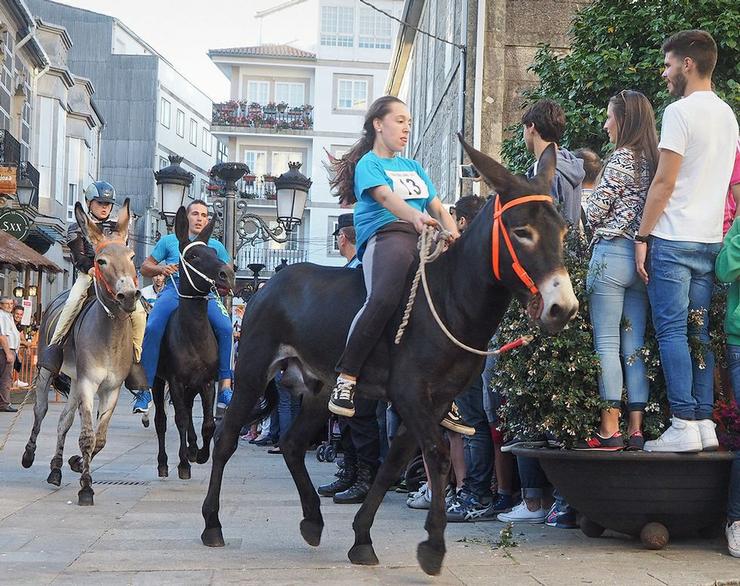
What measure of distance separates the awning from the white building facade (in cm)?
3311

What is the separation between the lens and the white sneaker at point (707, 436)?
5.88 metres

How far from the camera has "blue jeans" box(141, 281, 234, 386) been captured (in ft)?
32.9

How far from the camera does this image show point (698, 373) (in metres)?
6.06

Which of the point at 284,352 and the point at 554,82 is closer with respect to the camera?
the point at 284,352

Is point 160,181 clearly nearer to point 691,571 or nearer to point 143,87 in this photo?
point 691,571

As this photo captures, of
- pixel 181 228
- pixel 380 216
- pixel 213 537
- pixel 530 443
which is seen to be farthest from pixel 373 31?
pixel 213 537

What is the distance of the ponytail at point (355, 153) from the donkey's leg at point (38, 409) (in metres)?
4.63

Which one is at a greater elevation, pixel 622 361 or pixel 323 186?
pixel 323 186

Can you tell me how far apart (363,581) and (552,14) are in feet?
53.5

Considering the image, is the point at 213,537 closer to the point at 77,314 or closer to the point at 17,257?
the point at 77,314

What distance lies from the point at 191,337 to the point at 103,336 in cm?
109

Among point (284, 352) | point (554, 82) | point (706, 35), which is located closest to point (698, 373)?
point (706, 35)

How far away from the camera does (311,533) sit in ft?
20.7

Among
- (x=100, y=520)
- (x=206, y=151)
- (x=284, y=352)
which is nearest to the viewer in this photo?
(x=284, y=352)
